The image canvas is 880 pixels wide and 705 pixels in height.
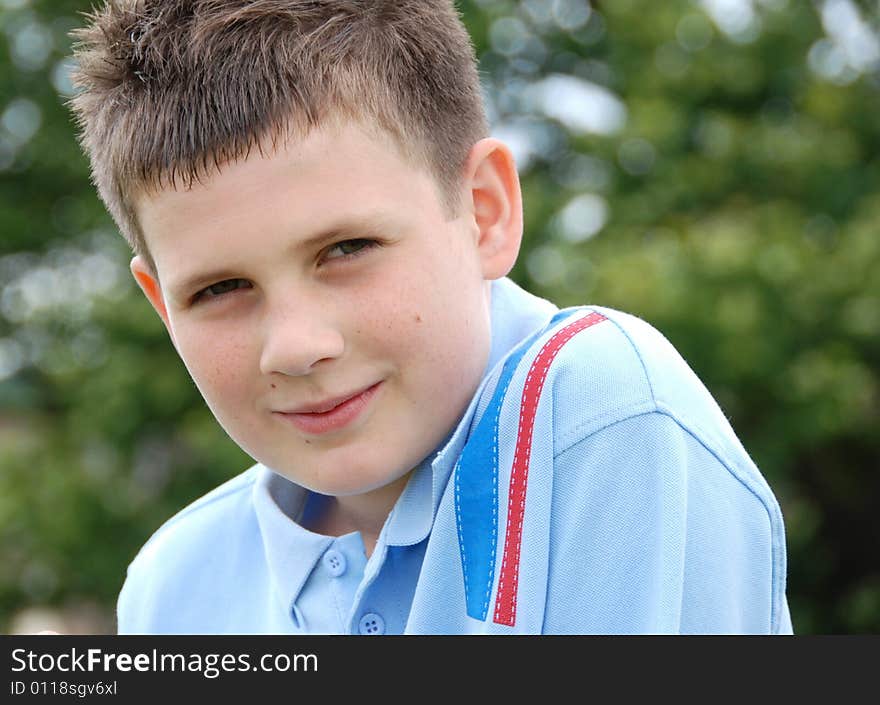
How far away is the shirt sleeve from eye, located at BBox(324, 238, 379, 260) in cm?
33

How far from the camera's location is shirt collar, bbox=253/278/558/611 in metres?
1.46

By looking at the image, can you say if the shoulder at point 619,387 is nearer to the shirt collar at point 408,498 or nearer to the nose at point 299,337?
the shirt collar at point 408,498

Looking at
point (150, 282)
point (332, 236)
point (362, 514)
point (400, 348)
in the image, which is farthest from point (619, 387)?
point (150, 282)

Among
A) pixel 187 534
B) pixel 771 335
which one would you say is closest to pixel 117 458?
pixel 771 335

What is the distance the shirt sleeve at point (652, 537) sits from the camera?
1281 millimetres

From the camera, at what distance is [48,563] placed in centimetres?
447

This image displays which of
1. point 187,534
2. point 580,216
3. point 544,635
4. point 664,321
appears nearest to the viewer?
point 544,635

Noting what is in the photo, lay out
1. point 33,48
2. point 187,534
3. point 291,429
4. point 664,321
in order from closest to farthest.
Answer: point 291,429
point 187,534
point 664,321
point 33,48

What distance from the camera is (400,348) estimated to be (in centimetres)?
140

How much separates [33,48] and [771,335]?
340cm

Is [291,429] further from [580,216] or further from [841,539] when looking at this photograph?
[841,539]

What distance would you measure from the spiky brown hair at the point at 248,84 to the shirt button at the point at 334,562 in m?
0.46

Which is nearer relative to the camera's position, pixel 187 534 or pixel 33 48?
pixel 187 534

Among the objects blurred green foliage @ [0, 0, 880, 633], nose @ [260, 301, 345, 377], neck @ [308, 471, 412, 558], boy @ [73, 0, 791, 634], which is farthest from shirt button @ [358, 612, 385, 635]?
blurred green foliage @ [0, 0, 880, 633]
